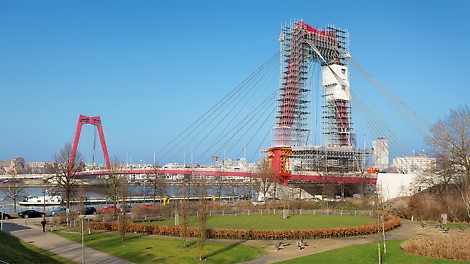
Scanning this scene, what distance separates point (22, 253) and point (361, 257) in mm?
17409

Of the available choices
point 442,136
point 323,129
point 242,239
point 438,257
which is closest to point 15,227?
point 242,239

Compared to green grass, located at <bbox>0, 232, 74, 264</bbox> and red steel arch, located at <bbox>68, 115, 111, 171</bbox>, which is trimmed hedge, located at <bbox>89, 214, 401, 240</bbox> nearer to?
green grass, located at <bbox>0, 232, 74, 264</bbox>

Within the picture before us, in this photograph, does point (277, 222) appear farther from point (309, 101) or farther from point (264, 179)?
point (309, 101)

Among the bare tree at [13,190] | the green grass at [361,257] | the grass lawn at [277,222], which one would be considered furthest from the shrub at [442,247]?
the bare tree at [13,190]

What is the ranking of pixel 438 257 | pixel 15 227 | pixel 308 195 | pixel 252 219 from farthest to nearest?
pixel 308 195 < pixel 252 219 < pixel 15 227 < pixel 438 257

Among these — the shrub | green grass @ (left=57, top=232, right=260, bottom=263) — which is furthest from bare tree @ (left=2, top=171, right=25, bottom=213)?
the shrub

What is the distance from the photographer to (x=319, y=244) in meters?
28.7

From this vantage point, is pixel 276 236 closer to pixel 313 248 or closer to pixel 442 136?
pixel 313 248

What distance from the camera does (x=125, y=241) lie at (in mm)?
29719

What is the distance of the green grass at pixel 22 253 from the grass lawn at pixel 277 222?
12131 millimetres

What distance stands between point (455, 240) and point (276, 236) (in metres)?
10.7

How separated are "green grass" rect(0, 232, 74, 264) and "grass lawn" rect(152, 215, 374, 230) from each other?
1213 centimetres

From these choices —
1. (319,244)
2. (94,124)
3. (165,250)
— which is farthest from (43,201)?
(319,244)

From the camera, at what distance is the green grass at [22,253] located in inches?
826
